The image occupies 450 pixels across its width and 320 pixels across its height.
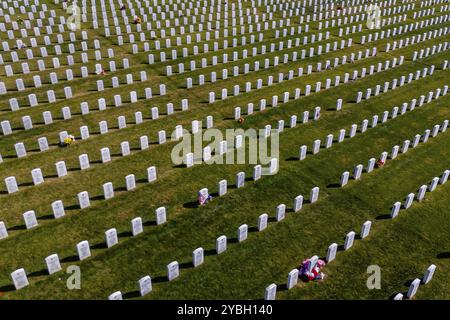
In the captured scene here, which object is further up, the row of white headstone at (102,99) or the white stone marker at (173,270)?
the row of white headstone at (102,99)

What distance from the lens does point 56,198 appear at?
1595 cm

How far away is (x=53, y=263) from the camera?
1261 cm

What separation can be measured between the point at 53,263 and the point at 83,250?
3.14ft

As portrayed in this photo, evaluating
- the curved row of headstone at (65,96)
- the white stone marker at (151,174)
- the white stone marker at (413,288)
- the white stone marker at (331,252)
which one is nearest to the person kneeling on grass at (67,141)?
the curved row of headstone at (65,96)

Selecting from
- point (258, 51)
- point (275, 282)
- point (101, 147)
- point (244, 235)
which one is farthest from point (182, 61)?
point (275, 282)

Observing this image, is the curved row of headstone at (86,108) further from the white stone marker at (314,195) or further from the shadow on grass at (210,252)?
the shadow on grass at (210,252)

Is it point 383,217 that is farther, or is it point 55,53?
point 55,53

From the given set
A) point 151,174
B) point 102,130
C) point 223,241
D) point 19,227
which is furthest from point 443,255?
point 102,130

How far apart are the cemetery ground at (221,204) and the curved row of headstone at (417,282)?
0.21 meters

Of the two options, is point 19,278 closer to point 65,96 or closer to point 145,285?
point 145,285

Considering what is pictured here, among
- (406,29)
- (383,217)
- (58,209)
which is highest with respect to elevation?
(406,29)

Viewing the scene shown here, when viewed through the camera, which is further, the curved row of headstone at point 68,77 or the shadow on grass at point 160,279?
the curved row of headstone at point 68,77

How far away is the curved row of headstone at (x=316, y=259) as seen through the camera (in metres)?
12.1
